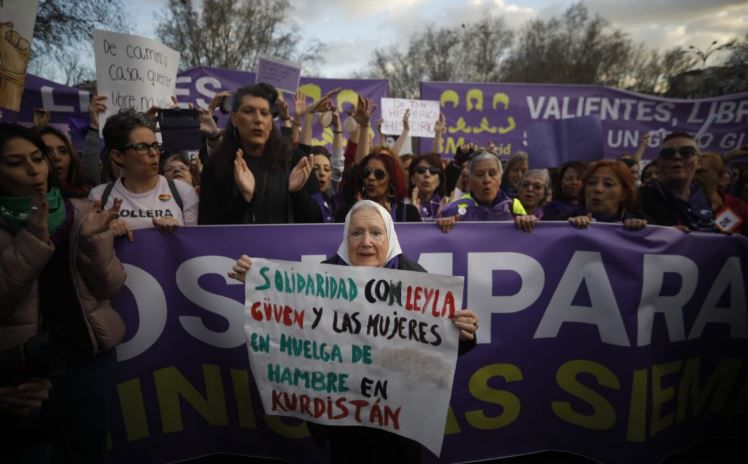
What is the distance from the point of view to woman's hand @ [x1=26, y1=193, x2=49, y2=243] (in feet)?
5.20

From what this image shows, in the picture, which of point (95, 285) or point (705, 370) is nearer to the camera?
point (95, 285)

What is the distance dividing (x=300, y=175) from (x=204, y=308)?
921 millimetres

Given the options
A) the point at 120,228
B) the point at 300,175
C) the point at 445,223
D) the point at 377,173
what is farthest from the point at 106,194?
the point at 445,223

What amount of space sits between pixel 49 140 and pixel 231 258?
50.5 inches

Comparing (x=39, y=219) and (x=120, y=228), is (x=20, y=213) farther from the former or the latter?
(x=120, y=228)

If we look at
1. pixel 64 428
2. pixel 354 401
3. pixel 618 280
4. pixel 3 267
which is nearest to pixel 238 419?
pixel 64 428

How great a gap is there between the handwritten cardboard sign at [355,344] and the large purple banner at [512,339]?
696 mm

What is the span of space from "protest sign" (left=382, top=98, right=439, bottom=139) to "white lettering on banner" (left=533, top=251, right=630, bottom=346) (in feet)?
16.9

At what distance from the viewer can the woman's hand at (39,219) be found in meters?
1.58

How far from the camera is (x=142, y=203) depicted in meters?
2.50

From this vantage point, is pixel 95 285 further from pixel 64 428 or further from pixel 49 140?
pixel 49 140

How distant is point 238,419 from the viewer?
8.17ft

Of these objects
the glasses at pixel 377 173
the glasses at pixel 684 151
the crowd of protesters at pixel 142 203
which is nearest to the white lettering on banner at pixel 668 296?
the crowd of protesters at pixel 142 203

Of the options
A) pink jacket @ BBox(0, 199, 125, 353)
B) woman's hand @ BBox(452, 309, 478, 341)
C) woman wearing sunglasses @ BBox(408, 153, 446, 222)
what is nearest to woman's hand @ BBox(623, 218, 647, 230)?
woman's hand @ BBox(452, 309, 478, 341)
